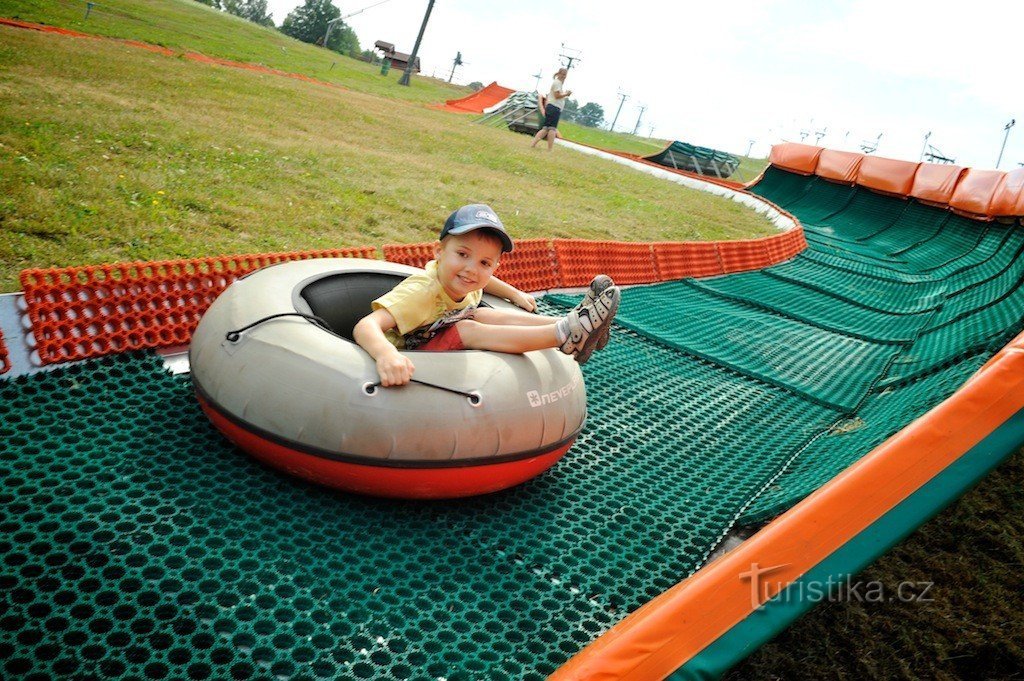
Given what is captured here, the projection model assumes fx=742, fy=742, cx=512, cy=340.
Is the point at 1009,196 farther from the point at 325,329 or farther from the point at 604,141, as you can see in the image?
the point at 604,141

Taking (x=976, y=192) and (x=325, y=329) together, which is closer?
(x=325, y=329)

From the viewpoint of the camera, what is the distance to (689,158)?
21.5m

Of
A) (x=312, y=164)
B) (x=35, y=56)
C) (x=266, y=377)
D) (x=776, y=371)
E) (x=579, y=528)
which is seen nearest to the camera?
(x=266, y=377)

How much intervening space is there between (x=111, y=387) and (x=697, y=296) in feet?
17.2

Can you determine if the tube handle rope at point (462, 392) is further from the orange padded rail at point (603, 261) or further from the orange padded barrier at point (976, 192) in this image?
the orange padded barrier at point (976, 192)

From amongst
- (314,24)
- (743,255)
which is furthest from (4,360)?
(314,24)

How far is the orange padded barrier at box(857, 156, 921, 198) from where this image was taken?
553 inches

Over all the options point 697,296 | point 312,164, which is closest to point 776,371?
point 697,296

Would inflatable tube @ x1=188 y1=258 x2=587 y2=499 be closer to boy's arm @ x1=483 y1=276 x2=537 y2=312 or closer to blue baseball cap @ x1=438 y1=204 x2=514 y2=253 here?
blue baseball cap @ x1=438 y1=204 x2=514 y2=253

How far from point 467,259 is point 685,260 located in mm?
5211

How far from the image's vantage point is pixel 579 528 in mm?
2904

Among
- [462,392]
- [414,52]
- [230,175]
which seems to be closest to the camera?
[462,392]

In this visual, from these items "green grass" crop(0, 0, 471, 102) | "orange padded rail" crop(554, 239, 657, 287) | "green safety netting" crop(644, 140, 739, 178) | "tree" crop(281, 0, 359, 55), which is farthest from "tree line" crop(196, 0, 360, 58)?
"orange padded rail" crop(554, 239, 657, 287)

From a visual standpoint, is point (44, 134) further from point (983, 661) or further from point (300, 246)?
point (983, 661)
